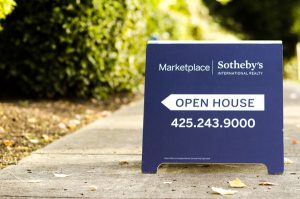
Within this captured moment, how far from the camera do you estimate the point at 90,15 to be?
10.2 meters

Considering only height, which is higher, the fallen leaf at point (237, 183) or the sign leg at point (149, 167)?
the sign leg at point (149, 167)

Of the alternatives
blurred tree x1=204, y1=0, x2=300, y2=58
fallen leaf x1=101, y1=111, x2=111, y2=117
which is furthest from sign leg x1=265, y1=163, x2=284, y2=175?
blurred tree x1=204, y1=0, x2=300, y2=58

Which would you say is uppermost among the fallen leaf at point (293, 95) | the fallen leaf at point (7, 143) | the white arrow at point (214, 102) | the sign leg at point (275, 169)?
the white arrow at point (214, 102)

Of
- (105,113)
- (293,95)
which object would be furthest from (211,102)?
(293,95)

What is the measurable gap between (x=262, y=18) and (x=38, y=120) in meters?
24.7

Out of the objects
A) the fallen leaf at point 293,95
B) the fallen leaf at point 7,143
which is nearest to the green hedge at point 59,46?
the fallen leaf at point 7,143

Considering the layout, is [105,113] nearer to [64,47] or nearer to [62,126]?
[64,47]

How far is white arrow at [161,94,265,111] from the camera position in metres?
5.73

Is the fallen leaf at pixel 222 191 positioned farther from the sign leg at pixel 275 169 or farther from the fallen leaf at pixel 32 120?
the fallen leaf at pixel 32 120

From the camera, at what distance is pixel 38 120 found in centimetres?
877

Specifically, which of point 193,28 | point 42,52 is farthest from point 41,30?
point 193,28

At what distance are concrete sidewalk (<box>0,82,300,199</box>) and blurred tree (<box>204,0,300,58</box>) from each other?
24749 millimetres

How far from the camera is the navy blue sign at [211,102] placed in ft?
18.7

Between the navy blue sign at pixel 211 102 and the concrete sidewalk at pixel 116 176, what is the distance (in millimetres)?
188
